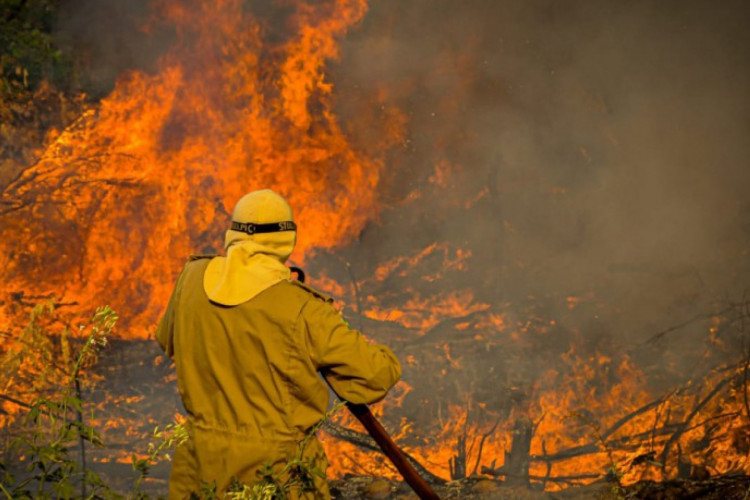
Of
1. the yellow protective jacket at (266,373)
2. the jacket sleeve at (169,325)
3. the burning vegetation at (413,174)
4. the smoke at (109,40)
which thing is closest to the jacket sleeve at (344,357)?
the yellow protective jacket at (266,373)

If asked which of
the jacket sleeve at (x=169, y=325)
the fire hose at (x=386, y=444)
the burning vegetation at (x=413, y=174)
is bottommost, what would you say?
the fire hose at (x=386, y=444)

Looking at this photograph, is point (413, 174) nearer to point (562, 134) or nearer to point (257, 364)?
point (562, 134)

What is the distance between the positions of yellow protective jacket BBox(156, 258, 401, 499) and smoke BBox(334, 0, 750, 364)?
362 cm

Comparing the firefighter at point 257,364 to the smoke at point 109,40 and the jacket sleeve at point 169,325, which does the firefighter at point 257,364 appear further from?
the smoke at point 109,40

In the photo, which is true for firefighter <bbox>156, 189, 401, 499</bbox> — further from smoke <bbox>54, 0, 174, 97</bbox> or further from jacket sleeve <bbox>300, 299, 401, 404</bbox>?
smoke <bbox>54, 0, 174, 97</bbox>

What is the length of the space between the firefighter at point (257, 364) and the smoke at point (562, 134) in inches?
142

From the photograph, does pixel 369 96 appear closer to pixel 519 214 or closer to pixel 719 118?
pixel 519 214

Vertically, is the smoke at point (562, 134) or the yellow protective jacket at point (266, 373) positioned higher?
the smoke at point (562, 134)

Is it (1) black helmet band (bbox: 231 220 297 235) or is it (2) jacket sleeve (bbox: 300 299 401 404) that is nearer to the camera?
(2) jacket sleeve (bbox: 300 299 401 404)

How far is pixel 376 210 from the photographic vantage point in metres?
6.50

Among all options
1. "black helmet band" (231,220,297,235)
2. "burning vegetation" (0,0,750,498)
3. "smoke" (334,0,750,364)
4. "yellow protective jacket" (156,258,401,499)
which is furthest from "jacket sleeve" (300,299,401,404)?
"smoke" (334,0,750,364)

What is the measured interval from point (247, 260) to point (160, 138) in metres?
3.87

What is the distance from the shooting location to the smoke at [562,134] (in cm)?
634

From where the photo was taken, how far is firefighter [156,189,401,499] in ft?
9.10
